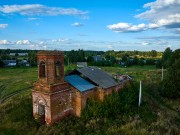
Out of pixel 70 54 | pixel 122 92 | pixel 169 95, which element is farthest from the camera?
pixel 70 54

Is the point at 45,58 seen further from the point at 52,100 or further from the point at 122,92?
the point at 122,92

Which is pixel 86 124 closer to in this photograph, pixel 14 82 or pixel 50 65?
pixel 50 65

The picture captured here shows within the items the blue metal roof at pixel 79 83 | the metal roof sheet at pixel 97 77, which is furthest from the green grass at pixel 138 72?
the blue metal roof at pixel 79 83

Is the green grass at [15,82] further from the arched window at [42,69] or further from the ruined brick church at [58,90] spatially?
the arched window at [42,69]

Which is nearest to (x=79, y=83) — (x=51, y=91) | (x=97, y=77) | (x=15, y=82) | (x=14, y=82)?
(x=97, y=77)

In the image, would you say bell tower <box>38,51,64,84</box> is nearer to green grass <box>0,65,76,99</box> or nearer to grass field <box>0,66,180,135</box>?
grass field <box>0,66,180,135</box>

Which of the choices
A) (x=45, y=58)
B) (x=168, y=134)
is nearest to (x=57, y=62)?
(x=45, y=58)
